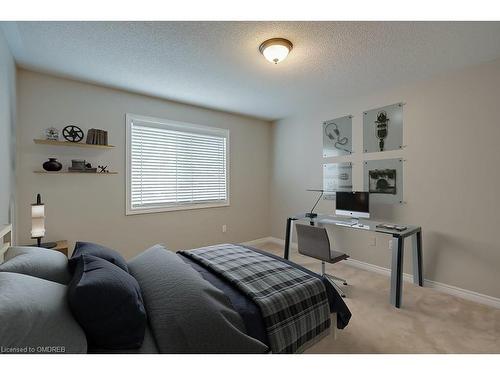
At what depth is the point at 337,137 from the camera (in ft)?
12.0

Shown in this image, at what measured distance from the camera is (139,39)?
2010 mm

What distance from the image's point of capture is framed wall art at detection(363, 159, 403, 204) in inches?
120

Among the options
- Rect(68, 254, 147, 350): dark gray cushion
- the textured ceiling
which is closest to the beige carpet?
Rect(68, 254, 147, 350): dark gray cushion

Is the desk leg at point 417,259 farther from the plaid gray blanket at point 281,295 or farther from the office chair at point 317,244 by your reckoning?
the plaid gray blanket at point 281,295

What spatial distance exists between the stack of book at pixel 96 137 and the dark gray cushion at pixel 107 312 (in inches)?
90.0

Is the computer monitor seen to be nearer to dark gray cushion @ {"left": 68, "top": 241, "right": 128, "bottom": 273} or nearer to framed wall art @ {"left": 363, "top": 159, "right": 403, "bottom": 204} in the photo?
framed wall art @ {"left": 363, "top": 159, "right": 403, "bottom": 204}

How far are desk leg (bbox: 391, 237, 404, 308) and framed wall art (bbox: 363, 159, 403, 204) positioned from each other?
84 cm

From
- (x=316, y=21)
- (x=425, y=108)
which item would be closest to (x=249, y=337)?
(x=316, y=21)

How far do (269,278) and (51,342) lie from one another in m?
1.11

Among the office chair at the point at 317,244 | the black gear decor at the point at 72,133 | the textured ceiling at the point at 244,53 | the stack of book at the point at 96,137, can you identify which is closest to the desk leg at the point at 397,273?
the office chair at the point at 317,244

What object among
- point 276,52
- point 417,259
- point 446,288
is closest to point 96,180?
point 276,52

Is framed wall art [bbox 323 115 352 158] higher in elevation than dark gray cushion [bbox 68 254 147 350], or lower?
higher
